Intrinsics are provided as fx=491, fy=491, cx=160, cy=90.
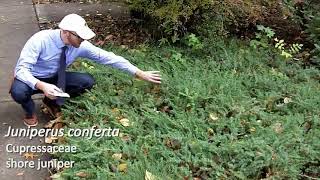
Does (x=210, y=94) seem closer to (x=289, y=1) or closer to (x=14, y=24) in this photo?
(x=289, y=1)

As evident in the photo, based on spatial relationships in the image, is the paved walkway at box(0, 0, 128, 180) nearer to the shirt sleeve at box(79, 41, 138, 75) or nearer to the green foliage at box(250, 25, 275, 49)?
the shirt sleeve at box(79, 41, 138, 75)

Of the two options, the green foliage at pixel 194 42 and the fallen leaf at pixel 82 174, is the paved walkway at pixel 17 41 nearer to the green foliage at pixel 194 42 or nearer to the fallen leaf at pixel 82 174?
the fallen leaf at pixel 82 174

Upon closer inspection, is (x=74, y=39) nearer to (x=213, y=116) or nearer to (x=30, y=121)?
(x=30, y=121)

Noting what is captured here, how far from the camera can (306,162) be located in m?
3.89

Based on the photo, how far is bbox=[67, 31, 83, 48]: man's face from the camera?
13.2ft

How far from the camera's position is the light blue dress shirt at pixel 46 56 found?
4.14 metres

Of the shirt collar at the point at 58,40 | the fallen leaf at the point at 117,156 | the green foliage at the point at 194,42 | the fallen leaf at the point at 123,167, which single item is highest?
the shirt collar at the point at 58,40

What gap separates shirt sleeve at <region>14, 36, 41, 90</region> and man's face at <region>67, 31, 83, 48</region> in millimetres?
302

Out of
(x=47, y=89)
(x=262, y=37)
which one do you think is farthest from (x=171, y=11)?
(x=47, y=89)

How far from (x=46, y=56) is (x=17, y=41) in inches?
87.5

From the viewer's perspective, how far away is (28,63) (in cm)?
414

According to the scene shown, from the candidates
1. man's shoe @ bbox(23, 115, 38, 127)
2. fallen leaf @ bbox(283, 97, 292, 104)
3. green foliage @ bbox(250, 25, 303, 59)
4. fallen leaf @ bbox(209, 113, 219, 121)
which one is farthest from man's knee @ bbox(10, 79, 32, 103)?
green foliage @ bbox(250, 25, 303, 59)

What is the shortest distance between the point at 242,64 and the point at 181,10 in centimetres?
94

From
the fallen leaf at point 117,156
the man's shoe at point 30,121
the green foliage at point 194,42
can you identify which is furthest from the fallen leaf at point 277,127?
the man's shoe at point 30,121
